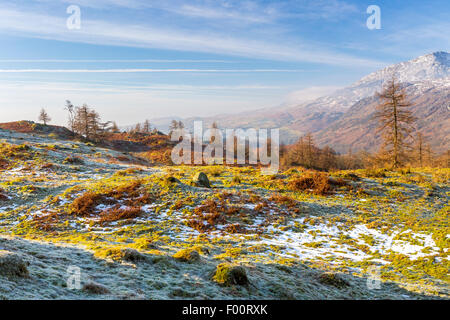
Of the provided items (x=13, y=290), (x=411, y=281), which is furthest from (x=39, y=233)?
(x=411, y=281)

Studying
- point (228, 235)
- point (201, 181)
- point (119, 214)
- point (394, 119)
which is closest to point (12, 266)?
point (228, 235)

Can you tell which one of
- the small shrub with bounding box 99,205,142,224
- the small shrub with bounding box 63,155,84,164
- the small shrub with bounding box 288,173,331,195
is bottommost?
the small shrub with bounding box 99,205,142,224

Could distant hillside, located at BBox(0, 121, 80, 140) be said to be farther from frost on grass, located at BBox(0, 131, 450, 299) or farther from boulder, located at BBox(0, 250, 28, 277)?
boulder, located at BBox(0, 250, 28, 277)

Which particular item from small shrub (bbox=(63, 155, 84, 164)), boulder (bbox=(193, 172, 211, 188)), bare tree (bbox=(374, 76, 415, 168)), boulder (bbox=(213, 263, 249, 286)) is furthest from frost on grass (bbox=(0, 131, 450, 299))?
bare tree (bbox=(374, 76, 415, 168))

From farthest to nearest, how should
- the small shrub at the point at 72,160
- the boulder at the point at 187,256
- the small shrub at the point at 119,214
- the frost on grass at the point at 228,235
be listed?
the small shrub at the point at 72,160
the small shrub at the point at 119,214
the boulder at the point at 187,256
the frost on grass at the point at 228,235

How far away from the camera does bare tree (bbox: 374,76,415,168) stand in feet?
114

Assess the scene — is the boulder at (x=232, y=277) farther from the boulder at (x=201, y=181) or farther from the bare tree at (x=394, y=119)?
the bare tree at (x=394, y=119)

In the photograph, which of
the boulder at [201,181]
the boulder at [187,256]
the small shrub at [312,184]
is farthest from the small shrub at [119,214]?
the small shrub at [312,184]

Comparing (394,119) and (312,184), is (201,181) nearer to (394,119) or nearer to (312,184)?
(312,184)

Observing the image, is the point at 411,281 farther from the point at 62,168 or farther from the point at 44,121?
the point at 44,121

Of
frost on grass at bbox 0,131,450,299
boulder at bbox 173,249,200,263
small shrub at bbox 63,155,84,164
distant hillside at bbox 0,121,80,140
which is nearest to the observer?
frost on grass at bbox 0,131,450,299

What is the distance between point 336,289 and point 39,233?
15168 millimetres

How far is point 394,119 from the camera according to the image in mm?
35219

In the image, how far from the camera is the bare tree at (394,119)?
34719 millimetres
